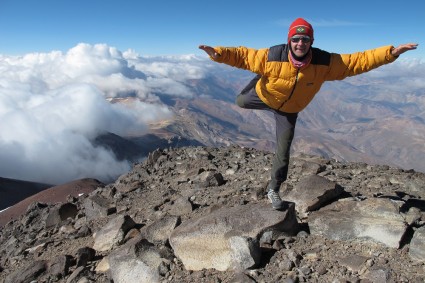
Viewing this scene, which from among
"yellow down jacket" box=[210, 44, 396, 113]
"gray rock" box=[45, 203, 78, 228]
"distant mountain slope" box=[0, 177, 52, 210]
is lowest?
"distant mountain slope" box=[0, 177, 52, 210]

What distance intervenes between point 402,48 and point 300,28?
2.33m

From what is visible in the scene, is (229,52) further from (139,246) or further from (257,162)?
(257,162)

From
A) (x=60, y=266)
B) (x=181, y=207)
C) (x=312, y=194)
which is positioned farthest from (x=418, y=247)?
(x=60, y=266)

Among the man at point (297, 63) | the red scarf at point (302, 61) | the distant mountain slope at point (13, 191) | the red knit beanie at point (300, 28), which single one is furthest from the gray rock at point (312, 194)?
the distant mountain slope at point (13, 191)

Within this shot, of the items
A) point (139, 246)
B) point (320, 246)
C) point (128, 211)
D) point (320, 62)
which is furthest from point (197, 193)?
point (320, 62)

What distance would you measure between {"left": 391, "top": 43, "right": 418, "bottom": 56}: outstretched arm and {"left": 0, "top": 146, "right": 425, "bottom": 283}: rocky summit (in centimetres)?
381

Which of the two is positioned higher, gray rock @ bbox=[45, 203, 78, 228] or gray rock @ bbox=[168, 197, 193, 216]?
gray rock @ bbox=[168, 197, 193, 216]

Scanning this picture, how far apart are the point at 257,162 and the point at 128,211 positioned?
6879 mm

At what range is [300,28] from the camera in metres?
8.06

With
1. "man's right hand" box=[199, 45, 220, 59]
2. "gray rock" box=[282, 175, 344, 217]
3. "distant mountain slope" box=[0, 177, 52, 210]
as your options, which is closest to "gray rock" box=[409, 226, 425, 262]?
"gray rock" box=[282, 175, 344, 217]

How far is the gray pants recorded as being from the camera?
9.62 metres

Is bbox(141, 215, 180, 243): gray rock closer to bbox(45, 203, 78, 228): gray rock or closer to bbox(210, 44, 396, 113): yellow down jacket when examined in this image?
bbox(210, 44, 396, 113): yellow down jacket

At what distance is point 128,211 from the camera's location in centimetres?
1475

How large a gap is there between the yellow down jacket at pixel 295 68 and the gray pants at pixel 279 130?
2.75ft
